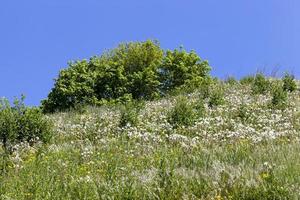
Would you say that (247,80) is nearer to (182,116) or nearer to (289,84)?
(289,84)

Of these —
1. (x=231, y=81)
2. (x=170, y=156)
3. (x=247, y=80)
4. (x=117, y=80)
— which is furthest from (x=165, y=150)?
(x=117, y=80)

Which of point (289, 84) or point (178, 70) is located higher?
point (178, 70)

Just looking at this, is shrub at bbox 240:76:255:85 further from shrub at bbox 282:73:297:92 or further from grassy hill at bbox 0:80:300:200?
grassy hill at bbox 0:80:300:200

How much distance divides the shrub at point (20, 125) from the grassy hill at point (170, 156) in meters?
0.46

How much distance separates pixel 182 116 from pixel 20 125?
4958 mm

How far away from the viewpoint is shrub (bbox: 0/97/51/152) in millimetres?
15937

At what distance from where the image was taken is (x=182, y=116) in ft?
54.7

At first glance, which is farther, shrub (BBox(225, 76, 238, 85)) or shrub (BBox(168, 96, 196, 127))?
shrub (BBox(225, 76, 238, 85))

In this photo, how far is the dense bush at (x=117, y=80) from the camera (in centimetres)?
3622

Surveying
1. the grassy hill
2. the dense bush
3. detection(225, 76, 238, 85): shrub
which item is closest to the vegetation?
the grassy hill

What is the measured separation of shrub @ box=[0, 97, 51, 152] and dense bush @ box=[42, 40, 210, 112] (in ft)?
57.4

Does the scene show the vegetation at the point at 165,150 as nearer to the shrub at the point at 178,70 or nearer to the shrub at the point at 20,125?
the shrub at the point at 20,125

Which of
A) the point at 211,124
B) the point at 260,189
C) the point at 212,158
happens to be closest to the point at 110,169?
the point at 212,158

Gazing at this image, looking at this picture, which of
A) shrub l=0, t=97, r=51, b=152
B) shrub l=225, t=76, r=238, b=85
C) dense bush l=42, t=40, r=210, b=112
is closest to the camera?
shrub l=0, t=97, r=51, b=152
